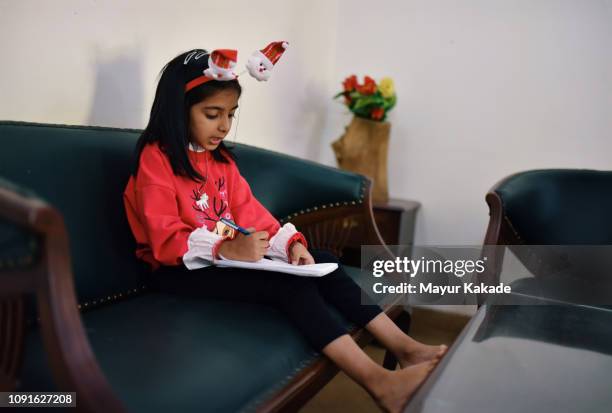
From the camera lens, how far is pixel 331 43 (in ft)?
9.19

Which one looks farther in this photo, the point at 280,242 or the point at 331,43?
the point at 331,43

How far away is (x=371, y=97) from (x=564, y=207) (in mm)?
953

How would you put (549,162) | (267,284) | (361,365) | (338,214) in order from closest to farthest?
(361,365) → (267,284) → (338,214) → (549,162)

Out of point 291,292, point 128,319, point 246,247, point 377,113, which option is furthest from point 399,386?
point 377,113

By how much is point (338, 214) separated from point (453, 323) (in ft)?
3.95

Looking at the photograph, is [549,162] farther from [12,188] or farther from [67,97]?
[12,188]

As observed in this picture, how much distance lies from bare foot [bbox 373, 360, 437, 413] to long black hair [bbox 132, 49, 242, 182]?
2.26 ft

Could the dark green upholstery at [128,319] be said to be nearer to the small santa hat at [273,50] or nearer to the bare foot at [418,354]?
the bare foot at [418,354]

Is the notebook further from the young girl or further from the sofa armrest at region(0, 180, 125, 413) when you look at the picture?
the sofa armrest at region(0, 180, 125, 413)

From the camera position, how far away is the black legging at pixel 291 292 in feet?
3.74

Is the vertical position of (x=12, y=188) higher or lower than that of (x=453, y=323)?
higher

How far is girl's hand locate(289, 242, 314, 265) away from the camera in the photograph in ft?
4.58

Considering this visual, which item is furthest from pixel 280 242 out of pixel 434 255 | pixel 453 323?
pixel 453 323

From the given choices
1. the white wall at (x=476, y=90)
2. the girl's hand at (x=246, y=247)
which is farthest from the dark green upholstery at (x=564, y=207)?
the girl's hand at (x=246, y=247)
